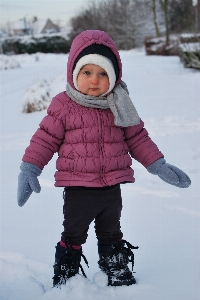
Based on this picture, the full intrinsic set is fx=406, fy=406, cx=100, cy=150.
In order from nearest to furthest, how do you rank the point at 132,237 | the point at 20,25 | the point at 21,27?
the point at 132,237 < the point at 21,27 < the point at 20,25

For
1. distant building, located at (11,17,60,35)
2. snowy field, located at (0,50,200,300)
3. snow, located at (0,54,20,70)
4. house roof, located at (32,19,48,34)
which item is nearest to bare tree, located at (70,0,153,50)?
snow, located at (0,54,20,70)

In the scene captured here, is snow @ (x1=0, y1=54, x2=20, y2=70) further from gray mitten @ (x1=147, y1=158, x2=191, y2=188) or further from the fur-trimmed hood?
gray mitten @ (x1=147, y1=158, x2=191, y2=188)

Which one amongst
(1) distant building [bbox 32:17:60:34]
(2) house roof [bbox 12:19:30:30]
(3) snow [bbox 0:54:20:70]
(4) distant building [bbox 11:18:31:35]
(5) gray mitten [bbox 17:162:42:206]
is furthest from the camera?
(1) distant building [bbox 32:17:60:34]

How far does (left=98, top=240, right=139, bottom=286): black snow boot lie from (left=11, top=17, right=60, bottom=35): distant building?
6562 centimetres

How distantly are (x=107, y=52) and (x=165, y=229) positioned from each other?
1166 millimetres

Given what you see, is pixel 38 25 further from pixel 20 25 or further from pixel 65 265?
pixel 65 265

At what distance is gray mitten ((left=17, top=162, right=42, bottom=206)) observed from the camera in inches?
64.6

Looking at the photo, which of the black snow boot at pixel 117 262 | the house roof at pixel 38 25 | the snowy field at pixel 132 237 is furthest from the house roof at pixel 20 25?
the black snow boot at pixel 117 262

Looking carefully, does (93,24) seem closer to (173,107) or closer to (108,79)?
(173,107)

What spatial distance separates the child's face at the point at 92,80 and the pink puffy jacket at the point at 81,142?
57 mm

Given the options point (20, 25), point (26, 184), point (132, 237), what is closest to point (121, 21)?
point (20, 25)

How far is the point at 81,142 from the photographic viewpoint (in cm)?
172

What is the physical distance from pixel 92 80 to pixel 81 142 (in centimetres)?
26

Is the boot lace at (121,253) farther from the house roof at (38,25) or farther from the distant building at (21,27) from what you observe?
the house roof at (38,25)
